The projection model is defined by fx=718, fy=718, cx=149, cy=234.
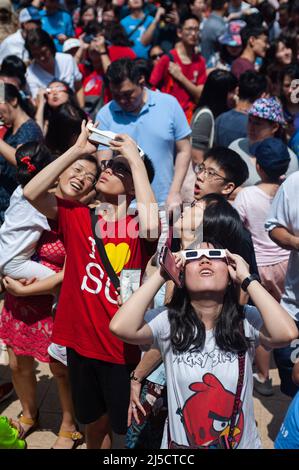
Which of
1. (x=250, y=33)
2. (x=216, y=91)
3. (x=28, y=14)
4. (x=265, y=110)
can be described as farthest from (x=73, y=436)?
(x=28, y=14)

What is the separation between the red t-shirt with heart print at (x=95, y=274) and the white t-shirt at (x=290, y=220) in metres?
0.78

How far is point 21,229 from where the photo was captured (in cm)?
376

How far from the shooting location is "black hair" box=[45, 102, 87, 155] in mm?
4789

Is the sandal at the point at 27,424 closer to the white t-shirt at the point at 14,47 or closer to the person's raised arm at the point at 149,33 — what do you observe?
the white t-shirt at the point at 14,47

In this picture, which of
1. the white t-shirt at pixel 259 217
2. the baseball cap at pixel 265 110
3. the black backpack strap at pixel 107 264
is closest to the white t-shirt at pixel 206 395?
the black backpack strap at pixel 107 264

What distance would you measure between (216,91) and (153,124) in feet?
4.61

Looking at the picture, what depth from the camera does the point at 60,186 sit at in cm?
338

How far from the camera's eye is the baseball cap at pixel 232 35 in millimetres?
8875

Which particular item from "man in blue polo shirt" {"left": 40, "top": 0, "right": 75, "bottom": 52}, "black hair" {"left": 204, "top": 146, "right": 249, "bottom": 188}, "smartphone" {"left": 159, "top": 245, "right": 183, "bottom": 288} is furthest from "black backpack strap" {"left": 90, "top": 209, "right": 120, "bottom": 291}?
"man in blue polo shirt" {"left": 40, "top": 0, "right": 75, "bottom": 52}

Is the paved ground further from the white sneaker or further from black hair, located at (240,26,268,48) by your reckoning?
black hair, located at (240,26,268,48)

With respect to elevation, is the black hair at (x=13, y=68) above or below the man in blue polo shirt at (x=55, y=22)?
above

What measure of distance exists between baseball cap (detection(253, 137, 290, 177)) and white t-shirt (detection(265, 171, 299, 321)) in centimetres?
74

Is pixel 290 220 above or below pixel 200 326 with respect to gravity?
below

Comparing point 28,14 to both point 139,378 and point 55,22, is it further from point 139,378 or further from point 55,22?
point 139,378
